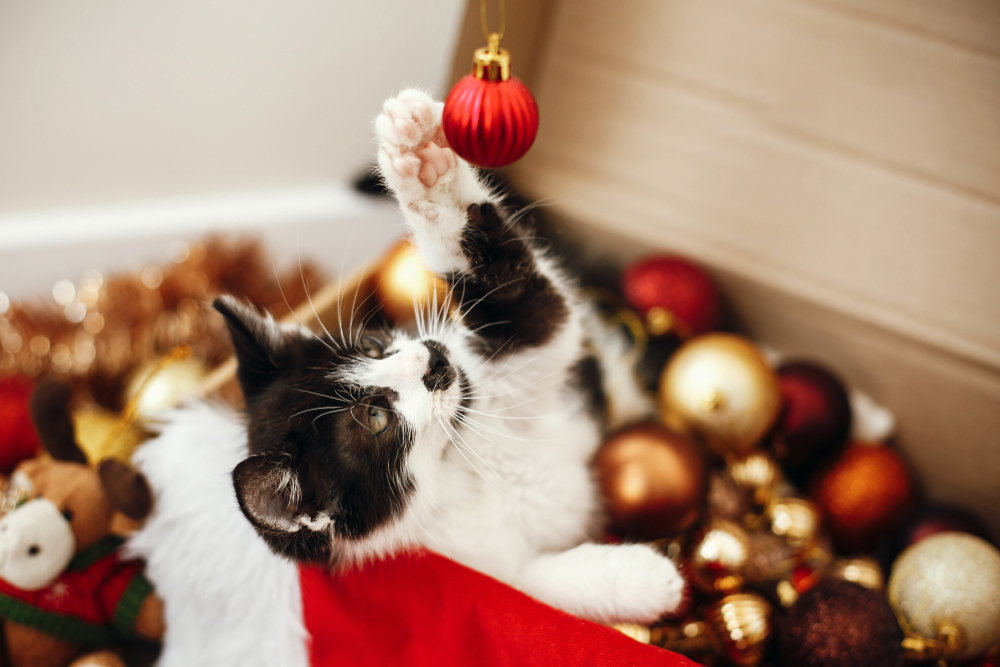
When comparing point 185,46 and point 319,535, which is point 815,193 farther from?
point 185,46

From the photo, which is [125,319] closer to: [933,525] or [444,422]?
[444,422]

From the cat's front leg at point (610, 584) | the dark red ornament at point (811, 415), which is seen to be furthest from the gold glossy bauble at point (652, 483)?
the dark red ornament at point (811, 415)

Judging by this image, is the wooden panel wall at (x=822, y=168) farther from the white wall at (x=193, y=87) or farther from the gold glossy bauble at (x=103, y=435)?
the gold glossy bauble at (x=103, y=435)

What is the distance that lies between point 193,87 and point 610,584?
1.10 meters

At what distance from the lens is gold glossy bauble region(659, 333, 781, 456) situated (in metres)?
0.91

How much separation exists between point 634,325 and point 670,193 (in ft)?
0.88

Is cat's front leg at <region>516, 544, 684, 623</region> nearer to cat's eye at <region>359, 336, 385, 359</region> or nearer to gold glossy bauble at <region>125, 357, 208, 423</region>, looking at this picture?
cat's eye at <region>359, 336, 385, 359</region>

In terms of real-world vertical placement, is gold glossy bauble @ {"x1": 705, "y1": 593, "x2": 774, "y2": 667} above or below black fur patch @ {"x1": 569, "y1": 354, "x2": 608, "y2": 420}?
below

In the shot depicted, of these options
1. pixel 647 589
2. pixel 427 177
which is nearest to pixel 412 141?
pixel 427 177

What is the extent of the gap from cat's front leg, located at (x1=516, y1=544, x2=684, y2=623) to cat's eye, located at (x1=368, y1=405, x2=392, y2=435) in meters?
0.27

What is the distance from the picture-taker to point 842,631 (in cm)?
70

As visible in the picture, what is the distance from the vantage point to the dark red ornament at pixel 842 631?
69 cm

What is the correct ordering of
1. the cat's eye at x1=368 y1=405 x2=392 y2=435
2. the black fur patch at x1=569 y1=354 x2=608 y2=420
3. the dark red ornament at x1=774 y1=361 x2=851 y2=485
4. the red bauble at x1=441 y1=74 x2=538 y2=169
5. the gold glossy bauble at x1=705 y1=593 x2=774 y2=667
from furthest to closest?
the dark red ornament at x1=774 y1=361 x2=851 y2=485 → the black fur patch at x1=569 y1=354 x2=608 y2=420 → the gold glossy bauble at x1=705 y1=593 x2=774 y2=667 → the cat's eye at x1=368 y1=405 x2=392 y2=435 → the red bauble at x1=441 y1=74 x2=538 y2=169

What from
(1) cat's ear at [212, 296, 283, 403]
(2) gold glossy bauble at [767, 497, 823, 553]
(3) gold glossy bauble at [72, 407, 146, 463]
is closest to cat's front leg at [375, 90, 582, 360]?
(1) cat's ear at [212, 296, 283, 403]
